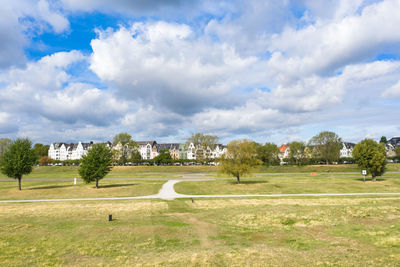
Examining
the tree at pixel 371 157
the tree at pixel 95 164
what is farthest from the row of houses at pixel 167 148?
the tree at pixel 95 164

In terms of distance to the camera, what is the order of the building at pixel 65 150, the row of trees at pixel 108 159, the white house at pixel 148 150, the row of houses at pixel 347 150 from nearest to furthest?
the row of trees at pixel 108 159
the row of houses at pixel 347 150
the white house at pixel 148 150
the building at pixel 65 150

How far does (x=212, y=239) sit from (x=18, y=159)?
136 feet

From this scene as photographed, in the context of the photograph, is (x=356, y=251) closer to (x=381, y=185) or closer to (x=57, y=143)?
(x=381, y=185)

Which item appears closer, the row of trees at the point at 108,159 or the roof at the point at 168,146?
the row of trees at the point at 108,159

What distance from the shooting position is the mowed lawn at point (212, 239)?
37.3 feet

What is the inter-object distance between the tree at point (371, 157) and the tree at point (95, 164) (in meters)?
49.5

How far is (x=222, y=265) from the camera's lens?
10.7 m

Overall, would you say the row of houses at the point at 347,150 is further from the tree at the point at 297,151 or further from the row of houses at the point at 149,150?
the tree at the point at 297,151

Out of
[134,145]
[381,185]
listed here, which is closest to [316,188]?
[381,185]

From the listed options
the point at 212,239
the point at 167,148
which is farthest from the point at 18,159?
the point at 167,148

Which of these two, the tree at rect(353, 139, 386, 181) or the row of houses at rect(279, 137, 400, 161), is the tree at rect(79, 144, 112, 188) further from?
the row of houses at rect(279, 137, 400, 161)

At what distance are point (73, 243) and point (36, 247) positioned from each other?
1783mm

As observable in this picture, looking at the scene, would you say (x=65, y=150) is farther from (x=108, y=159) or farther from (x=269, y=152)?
(x=108, y=159)

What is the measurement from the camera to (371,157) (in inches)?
1939
